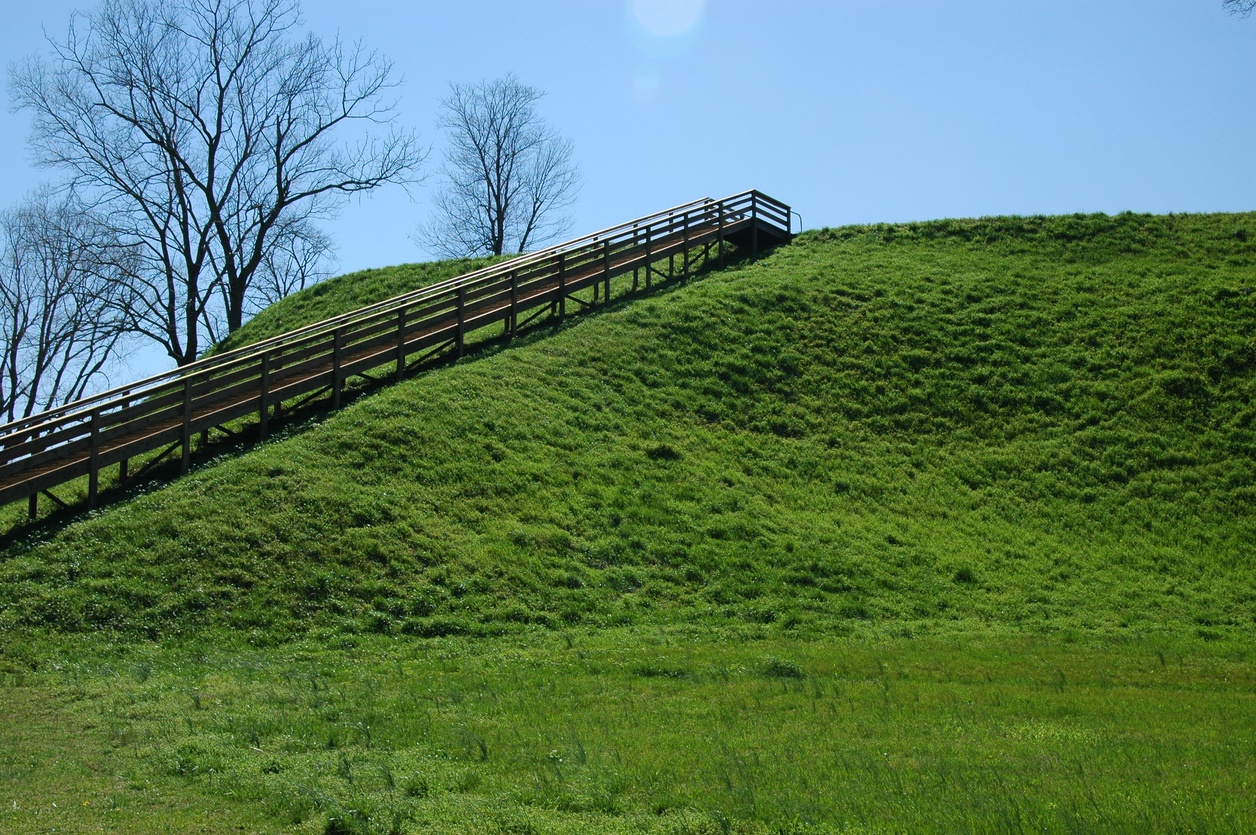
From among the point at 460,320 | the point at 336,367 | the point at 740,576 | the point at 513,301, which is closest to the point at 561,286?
the point at 513,301

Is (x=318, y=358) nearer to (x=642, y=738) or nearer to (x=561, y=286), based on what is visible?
(x=561, y=286)

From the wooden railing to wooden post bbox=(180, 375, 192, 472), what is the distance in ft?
0.08

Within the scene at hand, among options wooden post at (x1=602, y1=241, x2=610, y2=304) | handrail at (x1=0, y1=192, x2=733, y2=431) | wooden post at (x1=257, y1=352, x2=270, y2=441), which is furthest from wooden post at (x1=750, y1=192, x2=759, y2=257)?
wooden post at (x1=257, y1=352, x2=270, y2=441)

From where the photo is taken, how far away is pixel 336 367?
70.0 feet

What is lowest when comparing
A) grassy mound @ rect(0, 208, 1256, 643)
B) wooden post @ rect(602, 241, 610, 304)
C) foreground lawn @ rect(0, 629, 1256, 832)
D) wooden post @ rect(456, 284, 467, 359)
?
foreground lawn @ rect(0, 629, 1256, 832)

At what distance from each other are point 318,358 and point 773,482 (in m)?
10.0

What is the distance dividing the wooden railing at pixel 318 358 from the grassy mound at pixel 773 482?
1.17m

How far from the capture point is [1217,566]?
19.9 metres

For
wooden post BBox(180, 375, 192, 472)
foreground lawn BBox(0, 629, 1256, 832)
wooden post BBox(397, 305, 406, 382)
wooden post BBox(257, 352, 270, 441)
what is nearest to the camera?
foreground lawn BBox(0, 629, 1256, 832)

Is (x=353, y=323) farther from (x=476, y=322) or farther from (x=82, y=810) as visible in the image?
(x=82, y=810)

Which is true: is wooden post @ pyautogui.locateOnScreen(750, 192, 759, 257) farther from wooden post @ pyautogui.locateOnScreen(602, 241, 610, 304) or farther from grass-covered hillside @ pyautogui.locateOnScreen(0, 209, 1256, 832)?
wooden post @ pyautogui.locateOnScreen(602, 241, 610, 304)

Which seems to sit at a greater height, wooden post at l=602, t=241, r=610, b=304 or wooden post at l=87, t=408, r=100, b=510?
wooden post at l=602, t=241, r=610, b=304

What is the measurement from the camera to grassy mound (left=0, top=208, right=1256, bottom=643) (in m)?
15.9

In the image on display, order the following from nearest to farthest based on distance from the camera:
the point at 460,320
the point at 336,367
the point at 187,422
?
the point at 187,422 < the point at 336,367 < the point at 460,320
